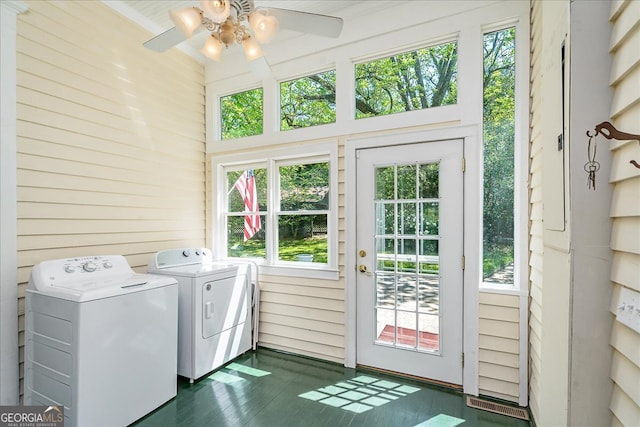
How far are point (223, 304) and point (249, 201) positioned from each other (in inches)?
46.6

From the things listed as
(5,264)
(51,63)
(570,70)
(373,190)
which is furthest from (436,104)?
(5,264)

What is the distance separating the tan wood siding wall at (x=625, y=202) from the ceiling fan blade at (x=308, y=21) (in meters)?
1.19

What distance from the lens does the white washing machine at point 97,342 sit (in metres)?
1.81

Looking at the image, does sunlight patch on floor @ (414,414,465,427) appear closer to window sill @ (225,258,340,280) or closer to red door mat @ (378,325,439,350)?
red door mat @ (378,325,439,350)

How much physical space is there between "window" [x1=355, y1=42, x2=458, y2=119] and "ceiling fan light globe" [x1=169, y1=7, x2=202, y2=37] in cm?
161

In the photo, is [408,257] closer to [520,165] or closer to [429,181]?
[429,181]

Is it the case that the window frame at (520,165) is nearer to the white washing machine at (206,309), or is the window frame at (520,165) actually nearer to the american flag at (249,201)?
the white washing machine at (206,309)

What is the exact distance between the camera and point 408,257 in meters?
2.63

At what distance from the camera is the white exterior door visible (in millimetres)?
2455

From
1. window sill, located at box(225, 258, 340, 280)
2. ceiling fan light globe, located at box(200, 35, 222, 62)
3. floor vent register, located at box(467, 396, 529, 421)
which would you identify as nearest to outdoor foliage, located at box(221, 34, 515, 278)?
window sill, located at box(225, 258, 340, 280)

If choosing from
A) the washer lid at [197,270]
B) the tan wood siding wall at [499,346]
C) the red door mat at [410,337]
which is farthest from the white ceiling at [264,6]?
the red door mat at [410,337]

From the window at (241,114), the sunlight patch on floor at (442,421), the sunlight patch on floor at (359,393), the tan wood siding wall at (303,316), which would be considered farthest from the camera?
the window at (241,114)

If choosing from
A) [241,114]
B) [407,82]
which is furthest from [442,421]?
[241,114]

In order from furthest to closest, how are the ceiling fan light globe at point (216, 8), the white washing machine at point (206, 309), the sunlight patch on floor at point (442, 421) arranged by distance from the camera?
the white washing machine at point (206, 309)
the sunlight patch on floor at point (442, 421)
the ceiling fan light globe at point (216, 8)
